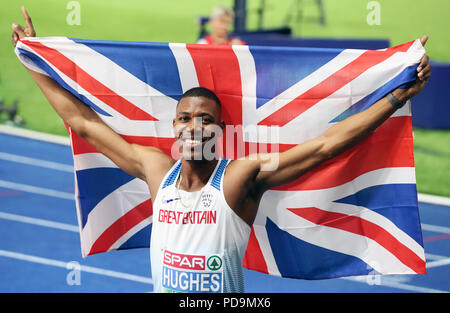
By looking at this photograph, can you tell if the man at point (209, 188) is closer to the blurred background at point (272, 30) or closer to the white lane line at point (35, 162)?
the blurred background at point (272, 30)

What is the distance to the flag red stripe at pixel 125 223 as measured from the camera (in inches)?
192

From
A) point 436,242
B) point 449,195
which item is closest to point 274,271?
point 436,242

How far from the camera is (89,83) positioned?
4.64 meters

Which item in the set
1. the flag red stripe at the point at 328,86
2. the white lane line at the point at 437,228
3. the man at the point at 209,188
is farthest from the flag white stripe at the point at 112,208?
the white lane line at the point at 437,228

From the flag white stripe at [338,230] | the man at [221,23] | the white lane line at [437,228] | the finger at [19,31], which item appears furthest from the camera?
the man at [221,23]

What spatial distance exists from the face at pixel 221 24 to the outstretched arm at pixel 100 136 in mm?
4732

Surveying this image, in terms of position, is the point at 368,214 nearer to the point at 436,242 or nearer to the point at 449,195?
the point at 436,242

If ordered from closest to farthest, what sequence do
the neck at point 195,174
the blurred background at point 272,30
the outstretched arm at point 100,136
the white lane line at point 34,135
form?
the neck at point 195,174 < the outstretched arm at point 100,136 < the white lane line at point 34,135 < the blurred background at point 272,30

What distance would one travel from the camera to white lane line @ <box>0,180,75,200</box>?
9581mm

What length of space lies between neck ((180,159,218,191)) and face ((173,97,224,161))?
45 mm

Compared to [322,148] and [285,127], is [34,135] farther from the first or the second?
[322,148]

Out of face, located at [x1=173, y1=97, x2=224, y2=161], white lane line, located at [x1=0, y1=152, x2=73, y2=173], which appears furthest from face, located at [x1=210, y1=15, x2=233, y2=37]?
face, located at [x1=173, y1=97, x2=224, y2=161]

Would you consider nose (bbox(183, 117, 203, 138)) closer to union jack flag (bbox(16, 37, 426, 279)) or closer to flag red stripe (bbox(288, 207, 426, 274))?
union jack flag (bbox(16, 37, 426, 279))

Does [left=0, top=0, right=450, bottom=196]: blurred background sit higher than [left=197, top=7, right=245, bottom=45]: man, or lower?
higher
